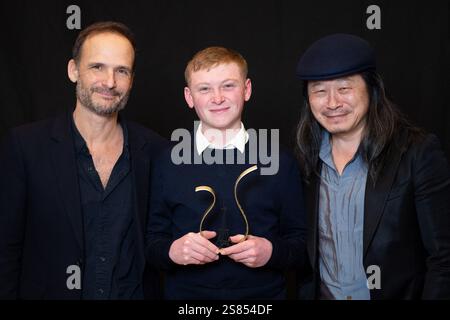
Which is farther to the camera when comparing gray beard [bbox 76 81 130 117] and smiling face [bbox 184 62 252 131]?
gray beard [bbox 76 81 130 117]

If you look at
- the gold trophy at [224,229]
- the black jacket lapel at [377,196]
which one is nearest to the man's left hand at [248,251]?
the gold trophy at [224,229]

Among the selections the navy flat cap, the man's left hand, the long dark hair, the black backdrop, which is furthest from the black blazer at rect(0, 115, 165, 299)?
the black backdrop

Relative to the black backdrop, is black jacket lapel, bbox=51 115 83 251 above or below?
below

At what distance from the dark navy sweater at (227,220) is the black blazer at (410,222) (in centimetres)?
25

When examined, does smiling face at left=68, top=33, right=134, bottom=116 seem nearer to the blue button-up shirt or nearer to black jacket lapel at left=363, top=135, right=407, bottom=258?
the blue button-up shirt

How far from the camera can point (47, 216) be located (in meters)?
2.14

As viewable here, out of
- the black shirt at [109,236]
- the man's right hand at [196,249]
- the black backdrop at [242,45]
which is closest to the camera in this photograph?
the man's right hand at [196,249]

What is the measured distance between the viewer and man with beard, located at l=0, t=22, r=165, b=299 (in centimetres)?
212

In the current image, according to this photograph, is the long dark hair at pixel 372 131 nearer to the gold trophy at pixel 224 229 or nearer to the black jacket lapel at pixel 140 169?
the gold trophy at pixel 224 229

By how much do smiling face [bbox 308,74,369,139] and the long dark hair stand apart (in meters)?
0.04

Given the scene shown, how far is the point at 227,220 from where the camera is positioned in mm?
2043

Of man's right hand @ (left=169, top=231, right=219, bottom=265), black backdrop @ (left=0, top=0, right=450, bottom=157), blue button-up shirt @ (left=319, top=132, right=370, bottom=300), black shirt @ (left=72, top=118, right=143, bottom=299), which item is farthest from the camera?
black backdrop @ (left=0, top=0, right=450, bottom=157)

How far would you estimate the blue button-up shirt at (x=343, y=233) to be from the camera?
2039mm

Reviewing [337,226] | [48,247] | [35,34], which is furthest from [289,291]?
[35,34]
